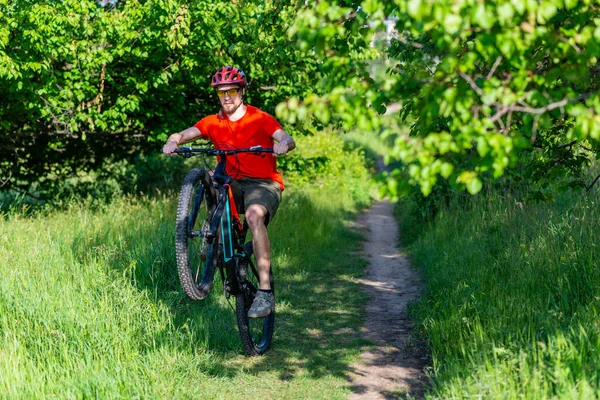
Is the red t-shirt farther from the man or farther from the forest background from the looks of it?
the forest background

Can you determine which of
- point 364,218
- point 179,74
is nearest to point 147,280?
point 179,74

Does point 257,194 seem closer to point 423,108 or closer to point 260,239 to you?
point 260,239

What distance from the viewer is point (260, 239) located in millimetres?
5488

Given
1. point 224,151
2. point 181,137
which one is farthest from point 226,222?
point 181,137

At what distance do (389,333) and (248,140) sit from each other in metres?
2.40

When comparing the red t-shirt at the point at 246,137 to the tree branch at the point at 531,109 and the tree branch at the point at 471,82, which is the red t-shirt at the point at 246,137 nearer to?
the tree branch at the point at 471,82

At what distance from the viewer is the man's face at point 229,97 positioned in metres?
5.71

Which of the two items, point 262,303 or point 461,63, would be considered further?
point 262,303

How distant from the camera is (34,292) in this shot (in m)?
5.89

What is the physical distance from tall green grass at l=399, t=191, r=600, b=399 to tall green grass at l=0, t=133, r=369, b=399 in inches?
36.2

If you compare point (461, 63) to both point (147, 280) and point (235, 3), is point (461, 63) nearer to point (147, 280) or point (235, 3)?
point (147, 280)

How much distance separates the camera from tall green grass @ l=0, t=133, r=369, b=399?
16.0ft

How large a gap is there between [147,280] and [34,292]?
1168 millimetres

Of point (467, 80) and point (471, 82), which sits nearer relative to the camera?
point (471, 82)
